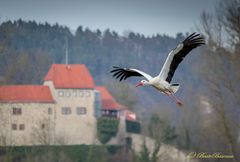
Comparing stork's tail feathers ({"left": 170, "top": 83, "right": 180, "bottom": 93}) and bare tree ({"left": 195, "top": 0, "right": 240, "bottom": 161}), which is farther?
bare tree ({"left": 195, "top": 0, "right": 240, "bottom": 161})

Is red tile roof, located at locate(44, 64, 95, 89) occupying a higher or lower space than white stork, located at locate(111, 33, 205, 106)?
lower

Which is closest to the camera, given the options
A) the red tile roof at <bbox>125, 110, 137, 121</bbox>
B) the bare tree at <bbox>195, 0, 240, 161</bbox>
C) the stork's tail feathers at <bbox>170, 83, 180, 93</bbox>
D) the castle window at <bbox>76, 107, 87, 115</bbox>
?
the stork's tail feathers at <bbox>170, 83, 180, 93</bbox>

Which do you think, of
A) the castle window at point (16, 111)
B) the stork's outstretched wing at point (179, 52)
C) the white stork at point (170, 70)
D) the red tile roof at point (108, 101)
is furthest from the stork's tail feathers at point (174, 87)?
the red tile roof at point (108, 101)

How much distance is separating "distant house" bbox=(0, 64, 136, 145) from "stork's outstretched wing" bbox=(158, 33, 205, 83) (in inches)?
1588

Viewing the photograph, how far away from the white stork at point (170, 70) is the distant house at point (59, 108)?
3961 centimetres

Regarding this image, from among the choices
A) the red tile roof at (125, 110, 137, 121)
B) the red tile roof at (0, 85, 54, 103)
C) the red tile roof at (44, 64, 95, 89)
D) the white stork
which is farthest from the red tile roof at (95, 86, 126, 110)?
the white stork

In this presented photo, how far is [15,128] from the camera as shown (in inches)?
2753

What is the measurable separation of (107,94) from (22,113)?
12202mm

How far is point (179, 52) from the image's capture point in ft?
84.4

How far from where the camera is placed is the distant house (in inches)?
2746

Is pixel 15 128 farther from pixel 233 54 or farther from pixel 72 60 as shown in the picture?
pixel 72 60

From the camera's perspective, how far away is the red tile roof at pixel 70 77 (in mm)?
76750

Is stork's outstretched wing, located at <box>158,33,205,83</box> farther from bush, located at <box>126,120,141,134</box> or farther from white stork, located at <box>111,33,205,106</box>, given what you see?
bush, located at <box>126,120,141,134</box>

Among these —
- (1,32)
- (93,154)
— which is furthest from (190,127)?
(1,32)
